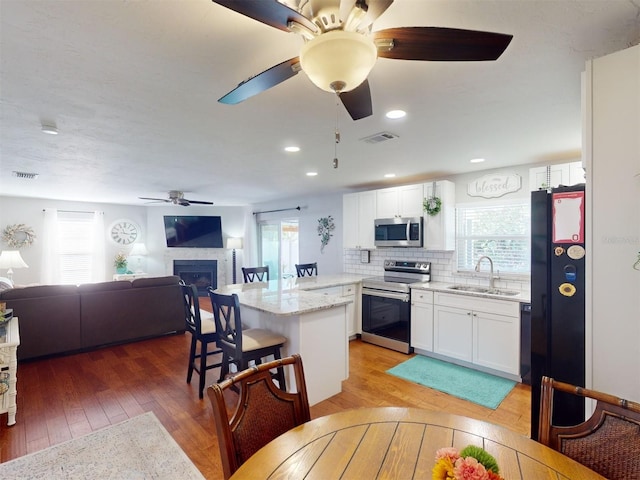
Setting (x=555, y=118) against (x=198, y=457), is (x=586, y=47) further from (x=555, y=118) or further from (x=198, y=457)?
(x=198, y=457)

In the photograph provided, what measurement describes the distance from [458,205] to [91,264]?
791 centimetres

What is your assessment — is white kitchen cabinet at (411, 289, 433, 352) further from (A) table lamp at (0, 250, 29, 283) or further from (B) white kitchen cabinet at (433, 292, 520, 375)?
(A) table lamp at (0, 250, 29, 283)

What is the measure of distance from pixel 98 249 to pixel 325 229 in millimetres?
5494

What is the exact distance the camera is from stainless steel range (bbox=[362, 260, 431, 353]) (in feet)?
13.5

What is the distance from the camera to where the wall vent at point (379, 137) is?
107 inches

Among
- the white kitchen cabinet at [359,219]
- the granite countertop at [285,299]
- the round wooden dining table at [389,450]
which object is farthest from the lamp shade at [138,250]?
the round wooden dining table at [389,450]

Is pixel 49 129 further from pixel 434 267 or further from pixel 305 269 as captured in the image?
pixel 434 267

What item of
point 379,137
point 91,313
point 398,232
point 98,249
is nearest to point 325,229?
point 398,232

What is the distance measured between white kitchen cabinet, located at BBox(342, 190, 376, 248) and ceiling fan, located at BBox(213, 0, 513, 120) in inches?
147

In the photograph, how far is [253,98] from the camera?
6.75 ft

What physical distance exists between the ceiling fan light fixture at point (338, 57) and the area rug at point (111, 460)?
2313 mm

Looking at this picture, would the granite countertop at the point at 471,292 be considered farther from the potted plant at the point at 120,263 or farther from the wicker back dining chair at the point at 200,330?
the potted plant at the point at 120,263

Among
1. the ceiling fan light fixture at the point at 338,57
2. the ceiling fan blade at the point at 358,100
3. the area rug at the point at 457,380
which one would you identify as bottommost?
the area rug at the point at 457,380

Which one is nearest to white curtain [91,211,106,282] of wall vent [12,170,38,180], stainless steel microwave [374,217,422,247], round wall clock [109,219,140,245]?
Answer: round wall clock [109,219,140,245]
